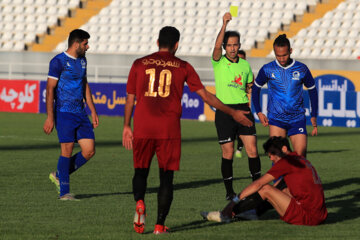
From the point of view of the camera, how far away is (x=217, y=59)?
32.3ft

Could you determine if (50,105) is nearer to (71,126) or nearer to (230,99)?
(71,126)

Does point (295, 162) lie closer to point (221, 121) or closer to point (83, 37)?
point (221, 121)

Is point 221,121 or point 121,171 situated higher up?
point 221,121

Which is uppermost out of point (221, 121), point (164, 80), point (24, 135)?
point (164, 80)

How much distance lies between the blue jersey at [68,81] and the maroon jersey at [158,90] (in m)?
2.56

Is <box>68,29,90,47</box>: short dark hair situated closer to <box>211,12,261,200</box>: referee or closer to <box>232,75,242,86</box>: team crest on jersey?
<box>211,12,261,200</box>: referee

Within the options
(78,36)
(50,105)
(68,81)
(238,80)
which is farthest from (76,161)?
(238,80)

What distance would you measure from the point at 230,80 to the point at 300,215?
2724mm

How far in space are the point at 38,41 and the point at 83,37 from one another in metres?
29.2

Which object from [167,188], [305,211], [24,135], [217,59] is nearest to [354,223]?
[305,211]

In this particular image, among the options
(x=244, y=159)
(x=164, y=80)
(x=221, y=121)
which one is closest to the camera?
(x=164, y=80)

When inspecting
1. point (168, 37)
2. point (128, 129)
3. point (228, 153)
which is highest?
point (168, 37)

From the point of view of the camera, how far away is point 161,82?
6.88 meters

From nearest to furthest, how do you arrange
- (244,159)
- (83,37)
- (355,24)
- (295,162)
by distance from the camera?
(295,162)
(83,37)
(244,159)
(355,24)
